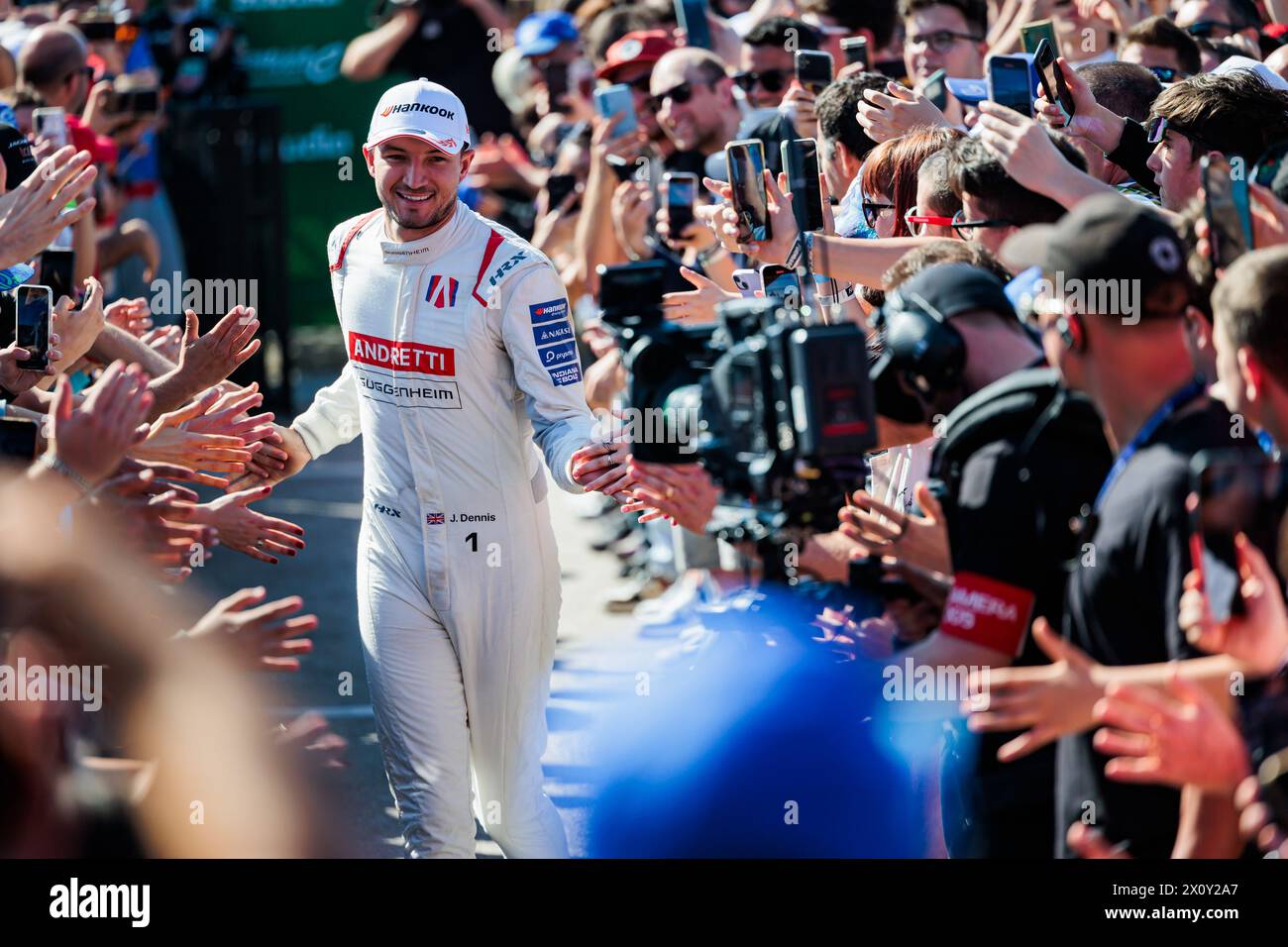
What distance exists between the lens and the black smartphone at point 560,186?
8.84 meters

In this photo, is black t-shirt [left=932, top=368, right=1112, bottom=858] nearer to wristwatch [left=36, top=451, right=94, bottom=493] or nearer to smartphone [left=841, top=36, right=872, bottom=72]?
wristwatch [left=36, top=451, right=94, bottom=493]

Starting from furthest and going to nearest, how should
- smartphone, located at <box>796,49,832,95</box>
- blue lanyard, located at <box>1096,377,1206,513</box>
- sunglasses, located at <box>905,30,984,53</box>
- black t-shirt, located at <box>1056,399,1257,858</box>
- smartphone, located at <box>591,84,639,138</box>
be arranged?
smartphone, located at <box>591,84,639,138</box> < sunglasses, located at <box>905,30,984,53</box> < smartphone, located at <box>796,49,832,95</box> < blue lanyard, located at <box>1096,377,1206,513</box> < black t-shirt, located at <box>1056,399,1257,858</box>

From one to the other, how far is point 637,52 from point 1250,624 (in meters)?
5.88

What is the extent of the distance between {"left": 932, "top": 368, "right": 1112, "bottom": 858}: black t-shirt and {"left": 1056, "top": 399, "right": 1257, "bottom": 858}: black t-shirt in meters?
0.11

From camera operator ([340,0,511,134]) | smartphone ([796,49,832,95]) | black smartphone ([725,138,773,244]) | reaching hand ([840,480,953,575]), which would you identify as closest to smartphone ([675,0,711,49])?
smartphone ([796,49,832,95])

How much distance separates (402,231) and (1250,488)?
100 inches

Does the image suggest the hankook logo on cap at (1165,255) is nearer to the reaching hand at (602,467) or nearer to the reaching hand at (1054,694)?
the reaching hand at (1054,694)

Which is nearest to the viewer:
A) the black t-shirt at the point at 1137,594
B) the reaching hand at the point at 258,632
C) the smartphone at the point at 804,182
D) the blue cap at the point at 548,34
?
the black t-shirt at the point at 1137,594

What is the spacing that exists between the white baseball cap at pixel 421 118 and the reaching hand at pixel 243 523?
3.24ft

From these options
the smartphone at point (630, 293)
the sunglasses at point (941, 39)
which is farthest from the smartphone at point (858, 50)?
the smartphone at point (630, 293)

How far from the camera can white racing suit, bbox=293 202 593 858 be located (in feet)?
15.0

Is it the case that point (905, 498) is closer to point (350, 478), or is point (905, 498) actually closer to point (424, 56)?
point (350, 478)

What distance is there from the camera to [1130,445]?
9.99 feet
